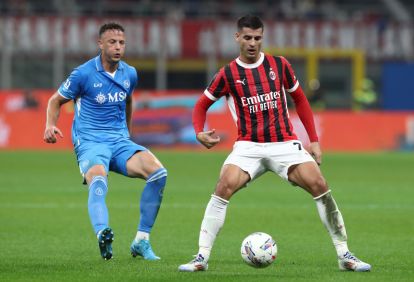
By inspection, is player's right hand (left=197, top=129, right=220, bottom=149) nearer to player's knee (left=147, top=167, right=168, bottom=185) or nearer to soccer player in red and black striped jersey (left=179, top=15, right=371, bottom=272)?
soccer player in red and black striped jersey (left=179, top=15, right=371, bottom=272)

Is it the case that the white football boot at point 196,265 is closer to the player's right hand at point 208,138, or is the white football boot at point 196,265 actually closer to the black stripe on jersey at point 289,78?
the player's right hand at point 208,138

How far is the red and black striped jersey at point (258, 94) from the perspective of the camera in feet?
31.0

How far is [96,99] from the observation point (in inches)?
413

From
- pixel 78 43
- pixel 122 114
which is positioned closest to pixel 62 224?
pixel 122 114

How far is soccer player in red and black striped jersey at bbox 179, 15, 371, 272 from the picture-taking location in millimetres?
9312

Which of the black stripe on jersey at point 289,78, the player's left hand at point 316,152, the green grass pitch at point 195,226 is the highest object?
the black stripe on jersey at point 289,78

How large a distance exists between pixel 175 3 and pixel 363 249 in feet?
94.2

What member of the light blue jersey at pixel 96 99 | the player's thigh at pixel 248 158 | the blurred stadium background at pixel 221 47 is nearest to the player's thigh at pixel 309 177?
the player's thigh at pixel 248 158

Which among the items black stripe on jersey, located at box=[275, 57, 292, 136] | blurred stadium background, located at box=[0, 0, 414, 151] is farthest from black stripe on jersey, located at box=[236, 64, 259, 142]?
blurred stadium background, located at box=[0, 0, 414, 151]

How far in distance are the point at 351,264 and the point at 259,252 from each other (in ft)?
2.65

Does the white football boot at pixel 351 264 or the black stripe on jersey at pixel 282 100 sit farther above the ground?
the black stripe on jersey at pixel 282 100

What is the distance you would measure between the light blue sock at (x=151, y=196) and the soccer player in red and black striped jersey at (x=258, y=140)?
969mm

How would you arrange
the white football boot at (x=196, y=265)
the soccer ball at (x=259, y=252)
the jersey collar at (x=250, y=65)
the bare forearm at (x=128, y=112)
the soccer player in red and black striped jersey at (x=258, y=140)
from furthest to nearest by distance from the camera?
the bare forearm at (x=128, y=112), the jersey collar at (x=250, y=65), the soccer player in red and black striped jersey at (x=258, y=140), the white football boot at (x=196, y=265), the soccer ball at (x=259, y=252)

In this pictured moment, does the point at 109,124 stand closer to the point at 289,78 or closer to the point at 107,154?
the point at 107,154
